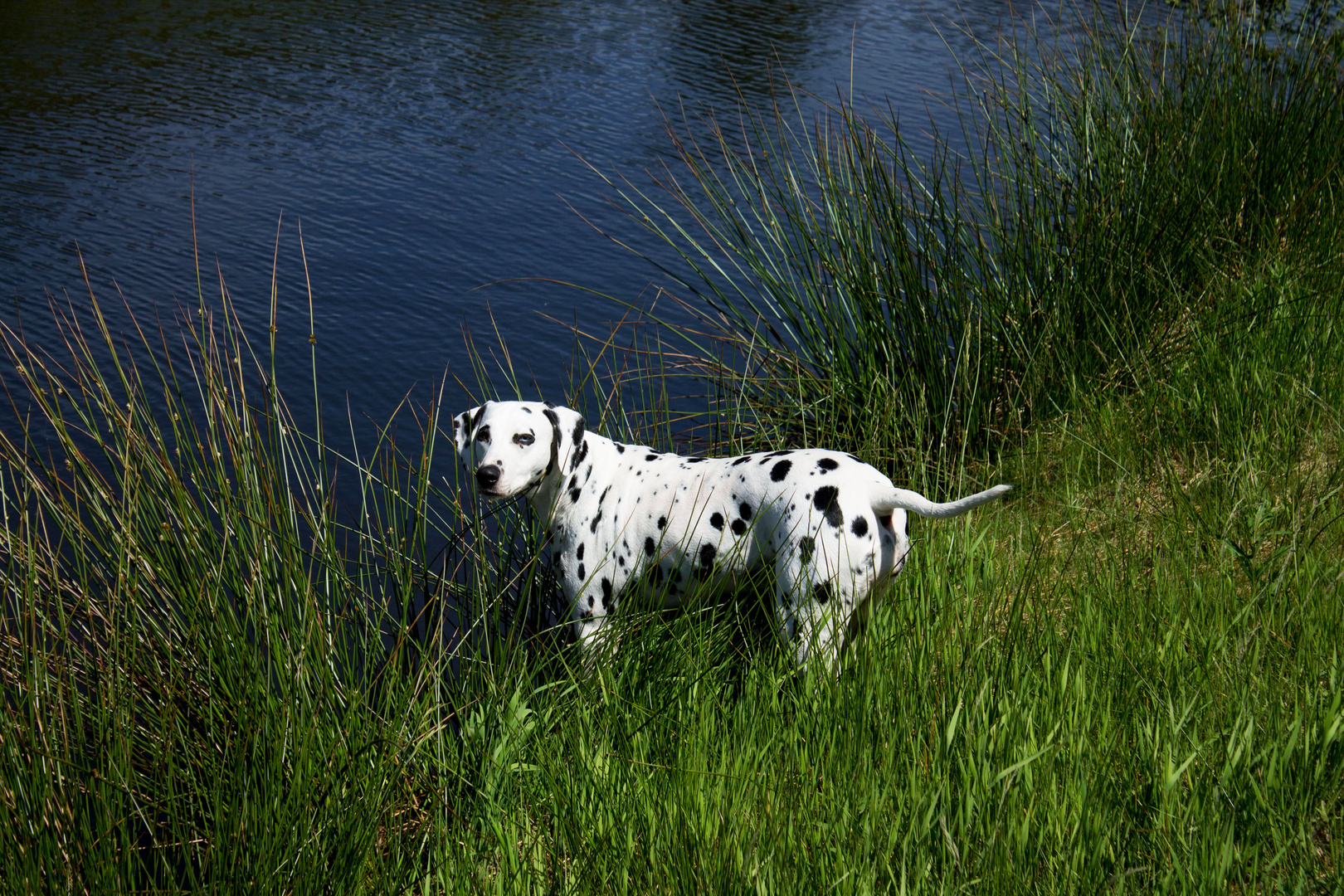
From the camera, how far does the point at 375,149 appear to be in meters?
10.8

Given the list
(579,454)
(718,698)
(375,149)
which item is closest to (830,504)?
(718,698)

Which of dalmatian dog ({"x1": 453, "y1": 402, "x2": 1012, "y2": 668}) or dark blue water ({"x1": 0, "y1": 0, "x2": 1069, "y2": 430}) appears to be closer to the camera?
dalmatian dog ({"x1": 453, "y1": 402, "x2": 1012, "y2": 668})

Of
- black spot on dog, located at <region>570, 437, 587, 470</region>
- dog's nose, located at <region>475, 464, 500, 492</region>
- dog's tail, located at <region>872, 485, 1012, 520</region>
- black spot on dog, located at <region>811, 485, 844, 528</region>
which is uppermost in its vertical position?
dog's tail, located at <region>872, 485, 1012, 520</region>

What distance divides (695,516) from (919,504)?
2.32 feet

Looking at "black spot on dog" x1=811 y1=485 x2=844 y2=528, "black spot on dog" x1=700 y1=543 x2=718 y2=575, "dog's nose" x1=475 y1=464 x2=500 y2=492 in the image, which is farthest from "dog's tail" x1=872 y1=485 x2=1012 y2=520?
"dog's nose" x1=475 y1=464 x2=500 y2=492

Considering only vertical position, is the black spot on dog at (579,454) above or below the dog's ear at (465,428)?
below

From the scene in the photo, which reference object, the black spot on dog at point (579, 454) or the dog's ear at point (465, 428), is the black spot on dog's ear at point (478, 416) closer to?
the dog's ear at point (465, 428)

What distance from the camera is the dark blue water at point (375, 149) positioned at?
7.72 meters

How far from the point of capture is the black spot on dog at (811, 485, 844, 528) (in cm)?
312

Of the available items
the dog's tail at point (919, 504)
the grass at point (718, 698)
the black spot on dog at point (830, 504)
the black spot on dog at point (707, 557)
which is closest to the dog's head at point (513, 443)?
the grass at point (718, 698)

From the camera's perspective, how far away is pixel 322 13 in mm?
15211

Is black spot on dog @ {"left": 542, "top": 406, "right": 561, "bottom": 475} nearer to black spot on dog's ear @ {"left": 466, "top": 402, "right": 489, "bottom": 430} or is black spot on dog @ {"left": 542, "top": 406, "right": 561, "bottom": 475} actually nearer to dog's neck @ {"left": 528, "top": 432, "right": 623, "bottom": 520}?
dog's neck @ {"left": 528, "top": 432, "right": 623, "bottom": 520}

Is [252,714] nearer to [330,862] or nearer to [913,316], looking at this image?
[330,862]

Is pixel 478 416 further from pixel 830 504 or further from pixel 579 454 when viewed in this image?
pixel 830 504
